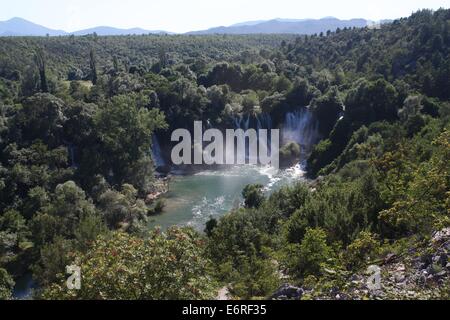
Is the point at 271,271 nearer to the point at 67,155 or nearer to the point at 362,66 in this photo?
the point at 67,155

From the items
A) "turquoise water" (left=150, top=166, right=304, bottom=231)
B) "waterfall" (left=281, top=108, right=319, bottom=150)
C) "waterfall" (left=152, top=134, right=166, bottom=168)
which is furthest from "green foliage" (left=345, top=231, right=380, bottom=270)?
"waterfall" (left=281, top=108, right=319, bottom=150)

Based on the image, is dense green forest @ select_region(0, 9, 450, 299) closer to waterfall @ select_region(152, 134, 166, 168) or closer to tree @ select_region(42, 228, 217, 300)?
tree @ select_region(42, 228, 217, 300)

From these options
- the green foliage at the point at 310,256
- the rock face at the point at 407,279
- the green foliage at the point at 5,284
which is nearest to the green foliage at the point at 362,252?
the rock face at the point at 407,279

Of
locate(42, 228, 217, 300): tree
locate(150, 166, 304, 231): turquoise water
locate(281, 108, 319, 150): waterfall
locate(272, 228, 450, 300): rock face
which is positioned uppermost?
locate(42, 228, 217, 300): tree

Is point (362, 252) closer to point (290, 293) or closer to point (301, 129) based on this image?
point (290, 293)

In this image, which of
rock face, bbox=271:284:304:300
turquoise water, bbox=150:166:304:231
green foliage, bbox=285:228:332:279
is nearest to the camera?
rock face, bbox=271:284:304:300
